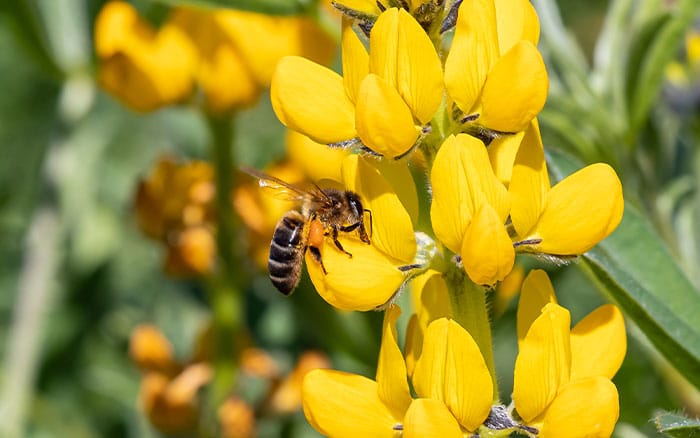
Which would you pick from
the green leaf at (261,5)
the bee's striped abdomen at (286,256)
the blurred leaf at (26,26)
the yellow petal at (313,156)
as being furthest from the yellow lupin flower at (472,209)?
the blurred leaf at (26,26)

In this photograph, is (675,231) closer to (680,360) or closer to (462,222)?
(680,360)

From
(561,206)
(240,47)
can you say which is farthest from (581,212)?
(240,47)

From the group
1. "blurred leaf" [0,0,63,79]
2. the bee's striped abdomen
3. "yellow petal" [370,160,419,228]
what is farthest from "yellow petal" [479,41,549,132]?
"blurred leaf" [0,0,63,79]

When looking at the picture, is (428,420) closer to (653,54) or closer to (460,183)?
(460,183)

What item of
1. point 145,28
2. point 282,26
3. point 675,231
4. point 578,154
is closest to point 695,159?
point 675,231

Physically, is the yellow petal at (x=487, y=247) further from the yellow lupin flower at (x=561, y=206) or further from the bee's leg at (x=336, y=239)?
the bee's leg at (x=336, y=239)

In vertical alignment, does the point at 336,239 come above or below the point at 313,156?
above
